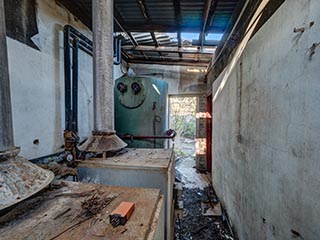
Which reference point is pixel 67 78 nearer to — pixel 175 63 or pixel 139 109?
pixel 139 109

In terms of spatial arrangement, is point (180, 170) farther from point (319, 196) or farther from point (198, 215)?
point (319, 196)

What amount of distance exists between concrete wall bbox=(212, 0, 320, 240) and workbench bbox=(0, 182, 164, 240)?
781 mm

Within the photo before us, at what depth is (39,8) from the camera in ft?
6.11

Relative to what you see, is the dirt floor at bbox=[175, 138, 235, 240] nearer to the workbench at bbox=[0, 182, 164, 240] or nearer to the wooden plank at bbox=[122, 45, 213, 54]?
the workbench at bbox=[0, 182, 164, 240]

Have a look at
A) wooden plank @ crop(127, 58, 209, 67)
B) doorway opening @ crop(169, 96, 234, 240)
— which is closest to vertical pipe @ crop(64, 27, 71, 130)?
→ doorway opening @ crop(169, 96, 234, 240)

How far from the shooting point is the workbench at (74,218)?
0.67 metres

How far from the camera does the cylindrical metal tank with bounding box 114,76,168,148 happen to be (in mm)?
3074

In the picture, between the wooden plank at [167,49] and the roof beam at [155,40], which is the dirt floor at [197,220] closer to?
the wooden plank at [167,49]

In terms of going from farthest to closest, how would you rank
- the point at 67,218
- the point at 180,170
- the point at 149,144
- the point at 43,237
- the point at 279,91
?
the point at 180,170 < the point at 149,144 < the point at 279,91 < the point at 67,218 < the point at 43,237

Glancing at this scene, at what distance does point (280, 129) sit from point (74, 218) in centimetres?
129

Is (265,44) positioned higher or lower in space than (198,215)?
higher

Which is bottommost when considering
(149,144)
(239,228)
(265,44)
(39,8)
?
(239,228)

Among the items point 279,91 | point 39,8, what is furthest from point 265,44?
point 39,8

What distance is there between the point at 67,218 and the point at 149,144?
7.74 feet
